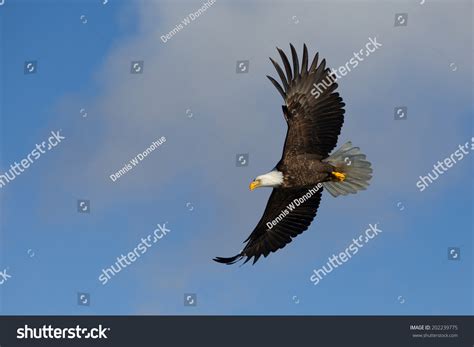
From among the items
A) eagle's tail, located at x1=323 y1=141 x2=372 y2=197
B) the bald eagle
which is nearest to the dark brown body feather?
the bald eagle

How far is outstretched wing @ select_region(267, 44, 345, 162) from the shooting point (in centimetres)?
1294

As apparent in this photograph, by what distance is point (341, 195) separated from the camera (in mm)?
13867

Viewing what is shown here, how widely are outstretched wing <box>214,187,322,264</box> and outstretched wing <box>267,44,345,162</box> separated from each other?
1.17m

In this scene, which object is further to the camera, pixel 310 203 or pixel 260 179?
pixel 310 203

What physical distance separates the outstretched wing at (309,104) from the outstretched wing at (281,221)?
1174 millimetres

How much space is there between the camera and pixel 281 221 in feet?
46.8

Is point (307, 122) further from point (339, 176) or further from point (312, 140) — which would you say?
point (339, 176)

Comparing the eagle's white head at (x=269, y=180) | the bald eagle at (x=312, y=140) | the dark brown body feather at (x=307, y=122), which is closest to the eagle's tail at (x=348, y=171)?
the bald eagle at (x=312, y=140)

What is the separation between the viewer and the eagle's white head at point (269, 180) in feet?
43.2

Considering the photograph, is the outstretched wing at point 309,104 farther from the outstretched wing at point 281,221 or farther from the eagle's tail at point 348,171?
the outstretched wing at point 281,221

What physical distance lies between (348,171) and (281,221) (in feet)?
4.36
